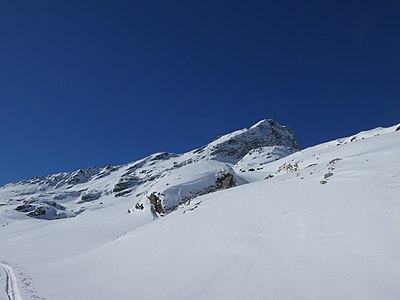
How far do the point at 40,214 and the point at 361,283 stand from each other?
95.6 meters

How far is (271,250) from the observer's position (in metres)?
8.84

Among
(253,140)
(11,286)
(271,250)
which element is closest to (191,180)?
(11,286)

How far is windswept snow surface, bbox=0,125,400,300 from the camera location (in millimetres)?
7039

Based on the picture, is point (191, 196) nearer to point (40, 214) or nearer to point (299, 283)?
point (299, 283)

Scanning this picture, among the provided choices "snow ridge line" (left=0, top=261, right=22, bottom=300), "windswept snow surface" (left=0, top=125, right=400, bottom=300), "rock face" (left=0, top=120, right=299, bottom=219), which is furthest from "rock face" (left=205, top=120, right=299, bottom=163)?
"snow ridge line" (left=0, top=261, right=22, bottom=300)

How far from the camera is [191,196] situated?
26.2 m

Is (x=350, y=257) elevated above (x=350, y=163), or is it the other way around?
Result: (x=350, y=163)

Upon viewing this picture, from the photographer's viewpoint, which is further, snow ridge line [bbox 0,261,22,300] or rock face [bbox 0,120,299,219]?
rock face [bbox 0,120,299,219]

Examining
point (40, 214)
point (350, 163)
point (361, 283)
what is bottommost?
point (361, 283)

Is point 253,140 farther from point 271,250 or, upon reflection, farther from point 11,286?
point 271,250

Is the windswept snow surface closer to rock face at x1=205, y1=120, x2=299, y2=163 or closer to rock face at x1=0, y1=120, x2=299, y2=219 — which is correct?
rock face at x1=0, y1=120, x2=299, y2=219

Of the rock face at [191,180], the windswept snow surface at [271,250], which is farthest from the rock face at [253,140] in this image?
the windswept snow surface at [271,250]

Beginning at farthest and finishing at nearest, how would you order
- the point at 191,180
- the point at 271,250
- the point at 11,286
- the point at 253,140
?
the point at 253,140 < the point at 191,180 < the point at 11,286 < the point at 271,250

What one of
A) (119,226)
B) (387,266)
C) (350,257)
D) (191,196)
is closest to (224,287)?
(350,257)
